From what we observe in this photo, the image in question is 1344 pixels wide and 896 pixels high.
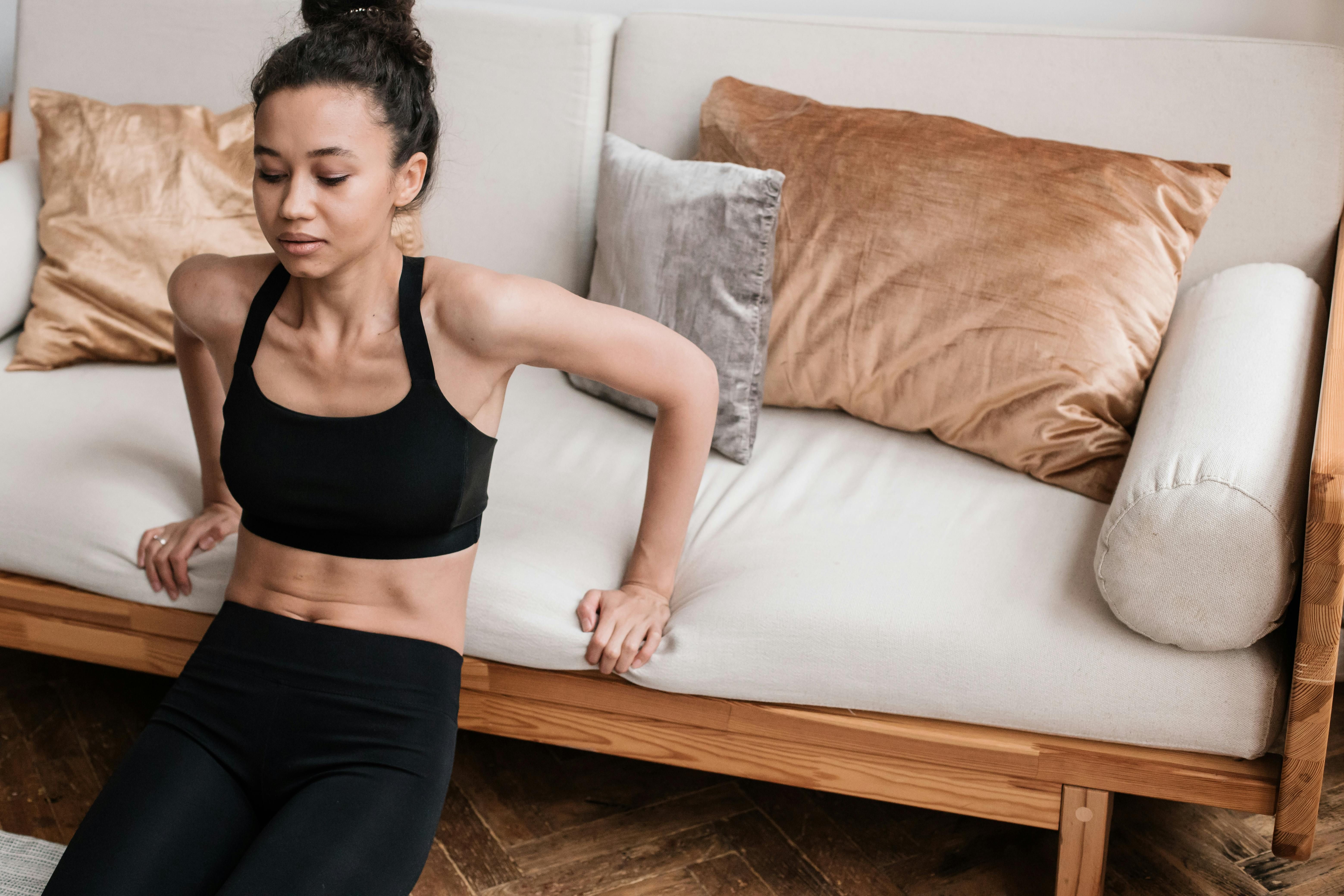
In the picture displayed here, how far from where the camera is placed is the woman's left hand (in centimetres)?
131

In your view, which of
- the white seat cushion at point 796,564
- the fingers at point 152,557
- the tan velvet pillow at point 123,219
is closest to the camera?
the white seat cushion at point 796,564

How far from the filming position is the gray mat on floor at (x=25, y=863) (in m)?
1.36

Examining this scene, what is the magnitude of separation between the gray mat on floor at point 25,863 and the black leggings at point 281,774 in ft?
1.15

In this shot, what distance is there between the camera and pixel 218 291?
126 cm

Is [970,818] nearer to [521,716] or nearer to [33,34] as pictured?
[521,716]

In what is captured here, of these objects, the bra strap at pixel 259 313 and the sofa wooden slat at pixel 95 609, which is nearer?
the bra strap at pixel 259 313

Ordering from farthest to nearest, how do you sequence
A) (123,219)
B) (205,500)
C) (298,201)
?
(123,219) → (205,500) → (298,201)

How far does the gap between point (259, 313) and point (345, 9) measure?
13.5 inches

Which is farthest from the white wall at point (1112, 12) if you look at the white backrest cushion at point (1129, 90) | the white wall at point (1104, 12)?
the white backrest cushion at point (1129, 90)

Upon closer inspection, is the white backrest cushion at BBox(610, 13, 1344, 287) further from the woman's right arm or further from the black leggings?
the black leggings

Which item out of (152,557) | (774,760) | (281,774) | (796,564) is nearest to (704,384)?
(796,564)

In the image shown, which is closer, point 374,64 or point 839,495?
point 374,64

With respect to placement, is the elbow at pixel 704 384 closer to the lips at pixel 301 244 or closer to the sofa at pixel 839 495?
the sofa at pixel 839 495

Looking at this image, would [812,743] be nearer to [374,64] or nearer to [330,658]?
[330,658]
